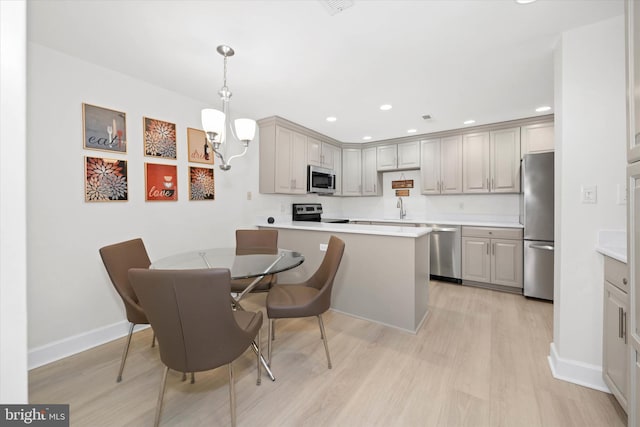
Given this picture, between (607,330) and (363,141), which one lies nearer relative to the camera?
(607,330)

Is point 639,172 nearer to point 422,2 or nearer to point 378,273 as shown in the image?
point 422,2

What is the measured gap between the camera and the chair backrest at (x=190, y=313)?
3.69ft

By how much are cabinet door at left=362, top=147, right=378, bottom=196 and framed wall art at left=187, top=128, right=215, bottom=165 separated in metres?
2.90

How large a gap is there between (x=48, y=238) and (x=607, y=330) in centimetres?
391

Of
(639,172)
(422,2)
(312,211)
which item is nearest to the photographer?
(639,172)

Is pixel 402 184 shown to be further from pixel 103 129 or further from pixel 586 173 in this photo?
pixel 103 129

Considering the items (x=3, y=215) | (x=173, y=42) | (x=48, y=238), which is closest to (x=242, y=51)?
(x=173, y=42)

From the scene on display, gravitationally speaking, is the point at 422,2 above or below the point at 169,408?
above

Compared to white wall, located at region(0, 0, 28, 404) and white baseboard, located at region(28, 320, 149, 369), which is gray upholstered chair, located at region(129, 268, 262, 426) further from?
white baseboard, located at region(28, 320, 149, 369)

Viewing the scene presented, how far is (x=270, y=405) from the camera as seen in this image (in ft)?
5.05

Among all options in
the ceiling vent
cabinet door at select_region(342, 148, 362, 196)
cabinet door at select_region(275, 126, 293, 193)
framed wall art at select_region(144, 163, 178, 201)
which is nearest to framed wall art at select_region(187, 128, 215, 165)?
framed wall art at select_region(144, 163, 178, 201)

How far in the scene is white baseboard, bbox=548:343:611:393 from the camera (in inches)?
65.1

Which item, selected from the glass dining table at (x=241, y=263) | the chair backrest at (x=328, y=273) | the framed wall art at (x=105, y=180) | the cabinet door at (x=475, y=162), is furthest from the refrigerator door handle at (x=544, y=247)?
the framed wall art at (x=105, y=180)

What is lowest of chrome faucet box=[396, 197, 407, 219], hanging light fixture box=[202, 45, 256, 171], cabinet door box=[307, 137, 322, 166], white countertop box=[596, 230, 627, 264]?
white countertop box=[596, 230, 627, 264]
